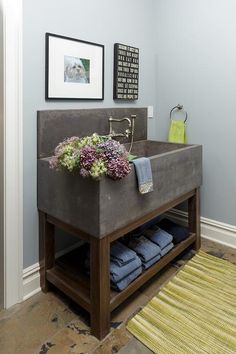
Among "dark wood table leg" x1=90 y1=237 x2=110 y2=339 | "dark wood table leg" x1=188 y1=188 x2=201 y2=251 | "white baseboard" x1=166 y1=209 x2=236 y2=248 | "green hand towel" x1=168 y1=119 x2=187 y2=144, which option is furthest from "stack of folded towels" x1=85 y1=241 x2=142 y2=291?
"green hand towel" x1=168 y1=119 x2=187 y2=144

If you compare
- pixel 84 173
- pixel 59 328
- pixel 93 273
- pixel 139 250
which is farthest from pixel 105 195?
pixel 59 328

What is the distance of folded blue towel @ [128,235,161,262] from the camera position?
1.87 meters

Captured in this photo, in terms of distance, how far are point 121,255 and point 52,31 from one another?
145 cm

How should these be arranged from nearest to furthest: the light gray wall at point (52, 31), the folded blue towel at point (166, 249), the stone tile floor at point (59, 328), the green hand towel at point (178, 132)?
1. the stone tile floor at point (59, 328)
2. the light gray wall at point (52, 31)
3. the folded blue towel at point (166, 249)
4. the green hand towel at point (178, 132)

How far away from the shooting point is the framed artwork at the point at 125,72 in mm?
2251

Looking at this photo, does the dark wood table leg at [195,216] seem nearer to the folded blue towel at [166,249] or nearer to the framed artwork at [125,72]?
the folded blue towel at [166,249]

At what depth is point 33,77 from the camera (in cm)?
171

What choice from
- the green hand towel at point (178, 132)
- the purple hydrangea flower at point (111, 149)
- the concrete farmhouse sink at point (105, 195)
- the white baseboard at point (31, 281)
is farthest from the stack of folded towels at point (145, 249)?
the green hand towel at point (178, 132)

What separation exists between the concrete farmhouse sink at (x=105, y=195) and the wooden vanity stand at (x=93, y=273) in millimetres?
60

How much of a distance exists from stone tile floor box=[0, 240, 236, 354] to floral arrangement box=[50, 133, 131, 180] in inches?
34.3

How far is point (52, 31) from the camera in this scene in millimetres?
1767

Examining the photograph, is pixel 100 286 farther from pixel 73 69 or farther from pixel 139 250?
pixel 73 69

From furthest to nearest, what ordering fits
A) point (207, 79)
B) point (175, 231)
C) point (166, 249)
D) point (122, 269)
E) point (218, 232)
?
point (218, 232), point (207, 79), point (175, 231), point (166, 249), point (122, 269)

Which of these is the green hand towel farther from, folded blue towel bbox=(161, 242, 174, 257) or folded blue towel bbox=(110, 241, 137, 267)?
folded blue towel bbox=(110, 241, 137, 267)
